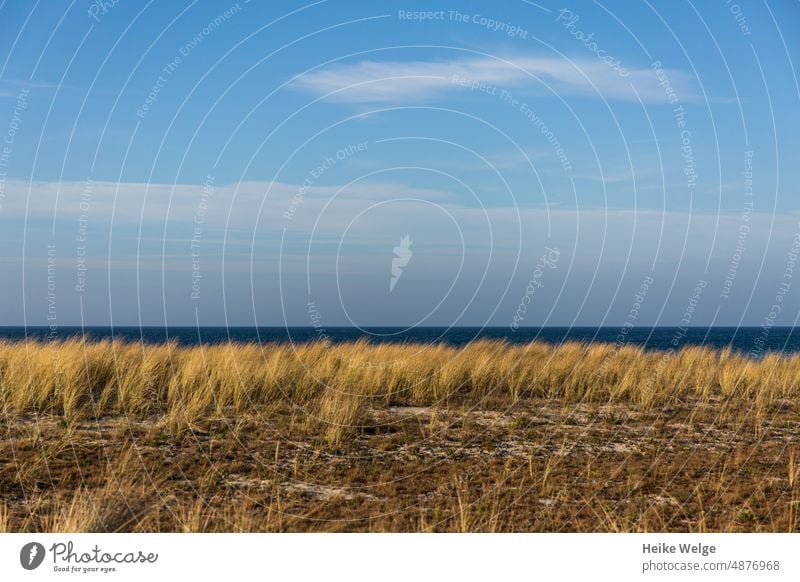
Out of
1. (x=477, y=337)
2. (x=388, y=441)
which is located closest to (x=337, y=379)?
(x=388, y=441)

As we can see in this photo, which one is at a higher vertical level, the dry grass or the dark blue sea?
the dry grass

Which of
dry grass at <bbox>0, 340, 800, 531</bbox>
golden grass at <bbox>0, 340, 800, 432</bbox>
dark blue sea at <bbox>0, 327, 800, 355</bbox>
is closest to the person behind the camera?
dry grass at <bbox>0, 340, 800, 531</bbox>

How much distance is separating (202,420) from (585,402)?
27.0 ft

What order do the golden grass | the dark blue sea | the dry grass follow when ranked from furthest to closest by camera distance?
the dark blue sea
the golden grass
the dry grass

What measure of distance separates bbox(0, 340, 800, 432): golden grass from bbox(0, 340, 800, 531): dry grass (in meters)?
0.07

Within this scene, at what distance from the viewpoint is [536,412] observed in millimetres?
16234

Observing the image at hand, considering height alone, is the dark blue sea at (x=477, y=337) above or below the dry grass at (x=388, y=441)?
below

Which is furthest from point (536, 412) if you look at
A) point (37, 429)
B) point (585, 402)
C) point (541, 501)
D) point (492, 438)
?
point (37, 429)

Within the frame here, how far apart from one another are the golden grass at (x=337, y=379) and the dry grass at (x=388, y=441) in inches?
2.7

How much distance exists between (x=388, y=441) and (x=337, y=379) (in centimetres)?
456

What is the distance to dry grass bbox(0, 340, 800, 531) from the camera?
9469 mm

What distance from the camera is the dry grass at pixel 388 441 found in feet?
31.1

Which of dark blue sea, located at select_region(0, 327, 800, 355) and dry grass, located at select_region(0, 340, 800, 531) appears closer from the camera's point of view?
dry grass, located at select_region(0, 340, 800, 531)

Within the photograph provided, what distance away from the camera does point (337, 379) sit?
1764 cm
